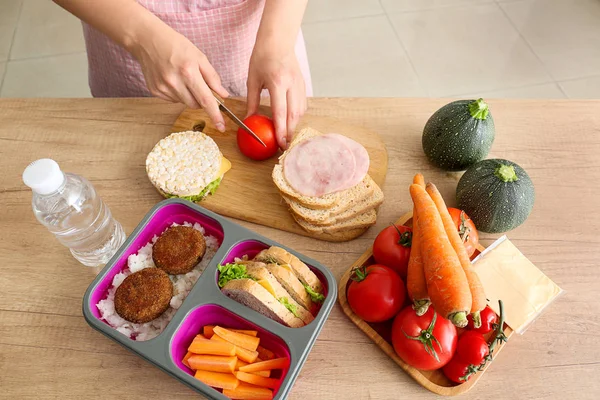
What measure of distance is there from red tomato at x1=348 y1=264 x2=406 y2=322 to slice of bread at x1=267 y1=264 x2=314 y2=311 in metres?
0.13

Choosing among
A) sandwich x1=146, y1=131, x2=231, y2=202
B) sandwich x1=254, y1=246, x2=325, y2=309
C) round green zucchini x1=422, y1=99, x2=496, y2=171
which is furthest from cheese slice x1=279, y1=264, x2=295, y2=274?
round green zucchini x1=422, y1=99, x2=496, y2=171

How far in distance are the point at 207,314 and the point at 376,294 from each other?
0.49 meters

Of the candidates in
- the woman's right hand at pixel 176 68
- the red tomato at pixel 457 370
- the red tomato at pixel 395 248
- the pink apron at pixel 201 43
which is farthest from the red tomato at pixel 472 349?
the pink apron at pixel 201 43

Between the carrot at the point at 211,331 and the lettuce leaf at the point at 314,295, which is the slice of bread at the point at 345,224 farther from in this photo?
the carrot at the point at 211,331

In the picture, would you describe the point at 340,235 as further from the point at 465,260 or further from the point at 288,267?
the point at 465,260

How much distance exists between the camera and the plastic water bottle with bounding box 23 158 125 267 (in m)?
1.40

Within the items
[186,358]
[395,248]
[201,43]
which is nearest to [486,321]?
[395,248]

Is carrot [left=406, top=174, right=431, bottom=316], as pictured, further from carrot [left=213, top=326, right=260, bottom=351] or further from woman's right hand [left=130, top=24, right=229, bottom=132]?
woman's right hand [left=130, top=24, right=229, bottom=132]

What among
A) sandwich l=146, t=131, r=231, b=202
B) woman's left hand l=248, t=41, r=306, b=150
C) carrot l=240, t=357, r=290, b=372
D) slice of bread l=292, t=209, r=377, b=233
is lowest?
carrot l=240, t=357, r=290, b=372

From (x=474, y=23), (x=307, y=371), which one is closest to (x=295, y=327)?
(x=307, y=371)

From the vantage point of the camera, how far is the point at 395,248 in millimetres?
1411

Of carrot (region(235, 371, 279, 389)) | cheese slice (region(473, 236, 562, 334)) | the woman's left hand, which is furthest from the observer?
the woman's left hand

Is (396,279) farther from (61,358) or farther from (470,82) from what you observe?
(470,82)

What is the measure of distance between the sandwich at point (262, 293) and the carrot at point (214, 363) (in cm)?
16
